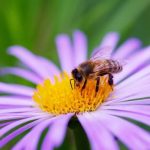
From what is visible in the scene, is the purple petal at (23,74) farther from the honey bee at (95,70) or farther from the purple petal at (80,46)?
the honey bee at (95,70)

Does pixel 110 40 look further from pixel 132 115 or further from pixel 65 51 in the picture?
pixel 132 115

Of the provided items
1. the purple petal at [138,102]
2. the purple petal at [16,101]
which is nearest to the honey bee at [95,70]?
the purple petal at [138,102]

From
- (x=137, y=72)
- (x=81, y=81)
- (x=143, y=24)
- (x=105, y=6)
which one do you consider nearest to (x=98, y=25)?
(x=105, y=6)

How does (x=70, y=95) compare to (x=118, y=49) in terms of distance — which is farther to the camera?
(x=118, y=49)

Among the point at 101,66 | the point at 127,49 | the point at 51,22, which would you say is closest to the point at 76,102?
the point at 101,66

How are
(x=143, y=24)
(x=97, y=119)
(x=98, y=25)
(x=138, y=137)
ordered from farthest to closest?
1. (x=143, y=24)
2. (x=98, y=25)
3. (x=97, y=119)
4. (x=138, y=137)

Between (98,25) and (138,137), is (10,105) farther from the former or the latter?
(98,25)
